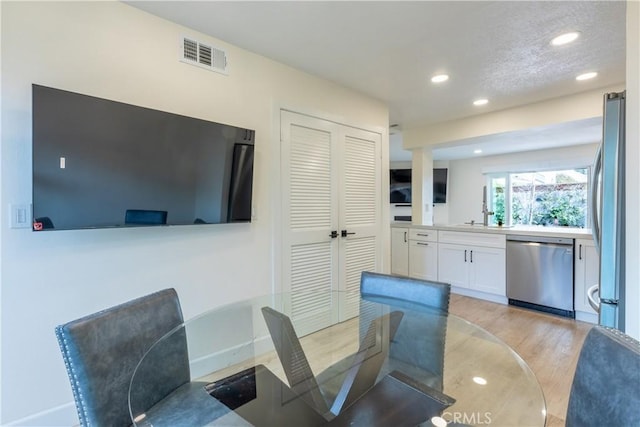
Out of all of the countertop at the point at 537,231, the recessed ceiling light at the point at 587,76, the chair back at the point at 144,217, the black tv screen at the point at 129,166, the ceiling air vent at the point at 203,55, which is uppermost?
the recessed ceiling light at the point at 587,76

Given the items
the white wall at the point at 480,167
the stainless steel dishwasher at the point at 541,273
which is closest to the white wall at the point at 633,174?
the stainless steel dishwasher at the point at 541,273

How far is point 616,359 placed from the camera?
75 centimetres

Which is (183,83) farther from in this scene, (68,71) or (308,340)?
(308,340)

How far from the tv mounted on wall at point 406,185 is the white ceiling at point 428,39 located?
4.40 meters

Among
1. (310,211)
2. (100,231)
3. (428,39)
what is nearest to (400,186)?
(310,211)

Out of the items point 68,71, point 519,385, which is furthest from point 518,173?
point 68,71

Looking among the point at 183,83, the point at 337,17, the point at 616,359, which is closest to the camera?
the point at 616,359

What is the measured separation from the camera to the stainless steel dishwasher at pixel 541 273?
3.27 meters

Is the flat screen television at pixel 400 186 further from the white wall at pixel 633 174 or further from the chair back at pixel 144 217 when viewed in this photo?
the chair back at pixel 144 217

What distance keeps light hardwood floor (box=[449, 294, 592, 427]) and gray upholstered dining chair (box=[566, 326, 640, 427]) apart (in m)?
1.26

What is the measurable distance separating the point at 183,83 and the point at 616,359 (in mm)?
2478

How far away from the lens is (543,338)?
2797mm

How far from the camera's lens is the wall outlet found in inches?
60.4

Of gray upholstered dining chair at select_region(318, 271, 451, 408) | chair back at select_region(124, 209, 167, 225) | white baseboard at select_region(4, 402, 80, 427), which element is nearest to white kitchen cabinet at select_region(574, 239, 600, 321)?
gray upholstered dining chair at select_region(318, 271, 451, 408)
